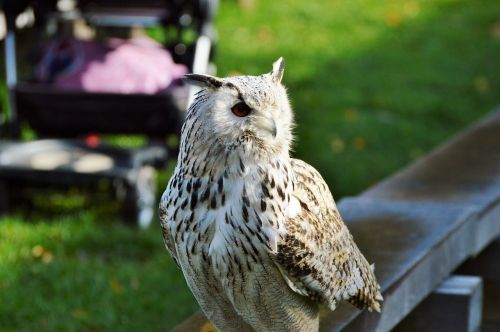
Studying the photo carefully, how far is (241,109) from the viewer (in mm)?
2578

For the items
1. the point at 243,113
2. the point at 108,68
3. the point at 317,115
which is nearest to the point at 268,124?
→ the point at 243,113

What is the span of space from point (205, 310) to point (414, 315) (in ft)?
4.42

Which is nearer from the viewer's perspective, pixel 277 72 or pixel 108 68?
pixel 277 72

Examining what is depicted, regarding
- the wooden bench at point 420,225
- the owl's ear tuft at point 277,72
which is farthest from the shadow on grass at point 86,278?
the owl's ear tuft at point 277,72

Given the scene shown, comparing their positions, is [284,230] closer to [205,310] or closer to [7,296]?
[205,310]

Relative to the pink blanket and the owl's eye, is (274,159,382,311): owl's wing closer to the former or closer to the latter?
the owl's eye

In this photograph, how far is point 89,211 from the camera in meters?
6.34

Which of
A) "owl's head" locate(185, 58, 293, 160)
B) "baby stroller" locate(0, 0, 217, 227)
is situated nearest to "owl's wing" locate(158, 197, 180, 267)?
"owl's head" locate(185, 58, 293, 160)

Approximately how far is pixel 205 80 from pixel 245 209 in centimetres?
33

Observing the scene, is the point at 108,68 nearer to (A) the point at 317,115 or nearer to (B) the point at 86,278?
(B) the point at 86,278

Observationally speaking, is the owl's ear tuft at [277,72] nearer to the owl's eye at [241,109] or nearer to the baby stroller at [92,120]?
the owl's eye at [241,109]

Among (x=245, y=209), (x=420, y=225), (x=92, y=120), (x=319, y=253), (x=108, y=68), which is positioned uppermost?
(x=245, y=209)

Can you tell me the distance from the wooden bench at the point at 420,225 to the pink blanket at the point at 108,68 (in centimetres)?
199

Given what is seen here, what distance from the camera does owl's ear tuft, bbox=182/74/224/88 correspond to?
2592 mm
